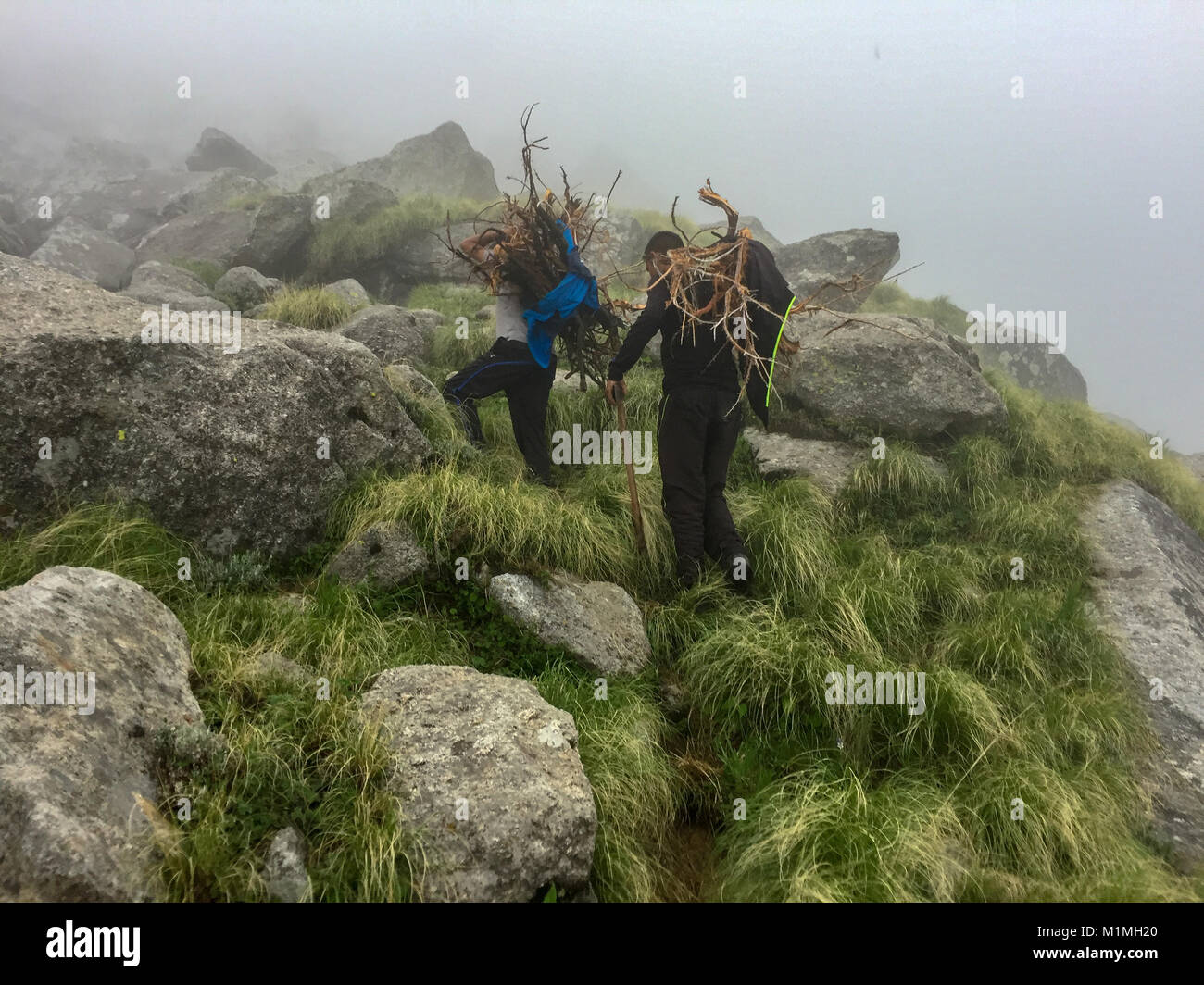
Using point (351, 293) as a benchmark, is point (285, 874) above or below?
below

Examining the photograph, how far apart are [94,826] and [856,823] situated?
340 centimetres

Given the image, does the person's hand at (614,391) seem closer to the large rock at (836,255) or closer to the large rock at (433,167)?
the large rock at (836,255)

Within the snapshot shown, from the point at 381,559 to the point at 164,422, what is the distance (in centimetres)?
179

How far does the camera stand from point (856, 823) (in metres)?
3.42

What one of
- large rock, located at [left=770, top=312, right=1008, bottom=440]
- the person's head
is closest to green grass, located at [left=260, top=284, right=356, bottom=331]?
the person's head

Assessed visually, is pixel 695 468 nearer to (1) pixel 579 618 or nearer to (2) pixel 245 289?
(1) pixel 579 618

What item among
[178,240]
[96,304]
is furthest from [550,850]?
[178,240]

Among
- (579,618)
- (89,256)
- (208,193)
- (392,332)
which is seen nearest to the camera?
(579,618)

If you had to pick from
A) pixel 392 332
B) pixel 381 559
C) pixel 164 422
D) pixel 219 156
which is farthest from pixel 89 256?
pixel 219 156

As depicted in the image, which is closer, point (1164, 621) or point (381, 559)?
point (381, 559)

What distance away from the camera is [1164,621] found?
19.4ft

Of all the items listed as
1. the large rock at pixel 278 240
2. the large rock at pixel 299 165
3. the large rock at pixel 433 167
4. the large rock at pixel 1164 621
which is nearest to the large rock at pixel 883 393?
the large rock at pixel 1164 621

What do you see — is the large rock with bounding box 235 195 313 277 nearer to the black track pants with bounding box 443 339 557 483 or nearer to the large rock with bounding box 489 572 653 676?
the black track pants with bounding box 443 339 557 483
